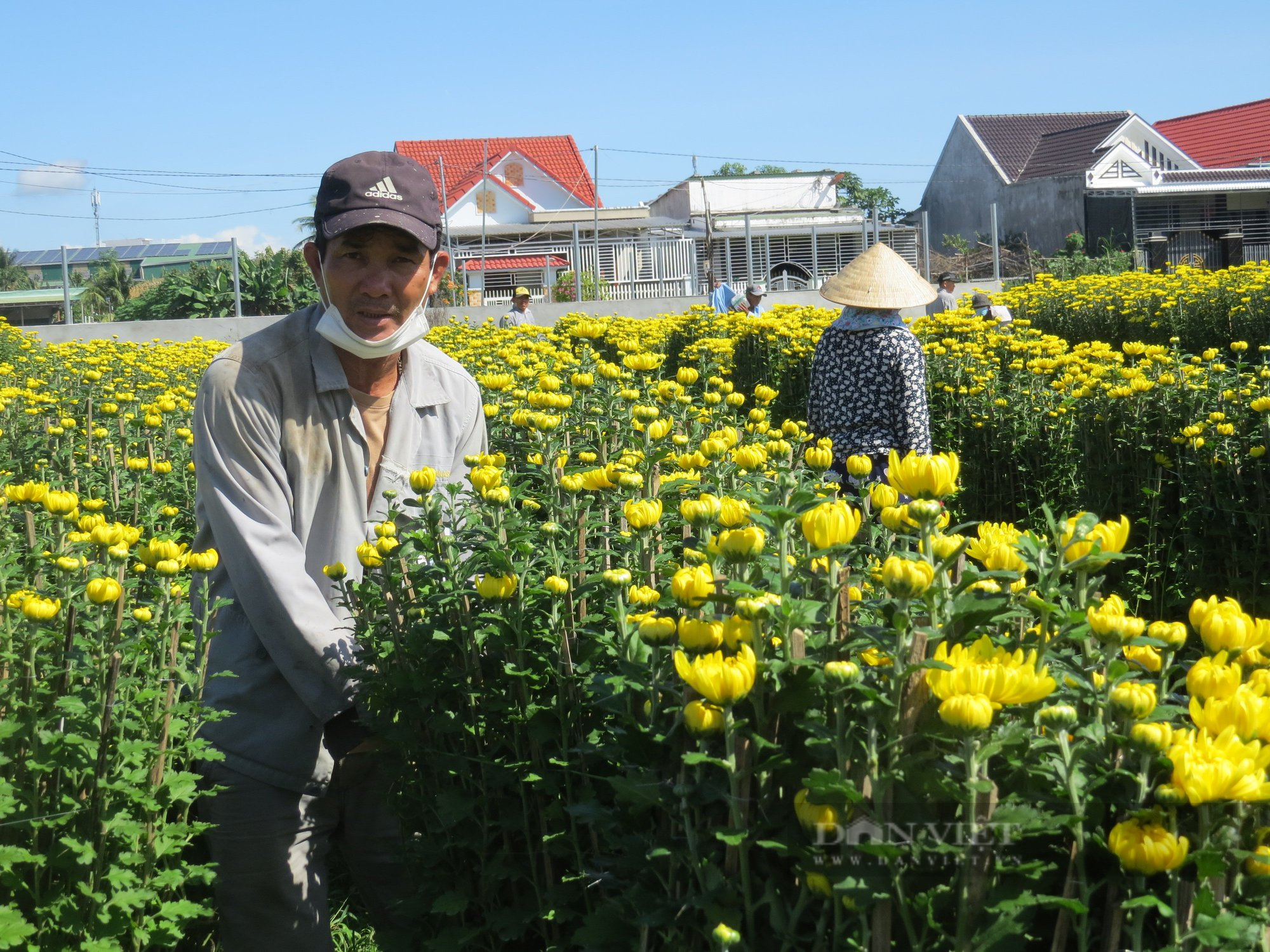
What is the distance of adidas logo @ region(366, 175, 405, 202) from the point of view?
8.88 feet

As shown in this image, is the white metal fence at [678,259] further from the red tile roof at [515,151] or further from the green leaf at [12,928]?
the green leaf at [12,928]

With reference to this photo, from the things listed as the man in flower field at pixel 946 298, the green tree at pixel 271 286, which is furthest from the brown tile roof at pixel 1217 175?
the green tree at pixel 271 286

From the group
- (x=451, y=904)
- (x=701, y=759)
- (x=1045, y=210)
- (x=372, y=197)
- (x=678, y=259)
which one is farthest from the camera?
(x=1045, y=210)

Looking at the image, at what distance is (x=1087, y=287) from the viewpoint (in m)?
15.2

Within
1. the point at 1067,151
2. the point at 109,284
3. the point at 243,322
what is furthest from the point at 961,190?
the point at 109,284

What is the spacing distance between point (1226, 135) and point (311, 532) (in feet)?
156

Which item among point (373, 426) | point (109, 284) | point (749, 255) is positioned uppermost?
point (109, 284)

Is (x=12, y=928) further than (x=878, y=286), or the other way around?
(x=878, y=286)

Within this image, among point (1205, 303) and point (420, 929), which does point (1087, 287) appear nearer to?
point (1205, 303)

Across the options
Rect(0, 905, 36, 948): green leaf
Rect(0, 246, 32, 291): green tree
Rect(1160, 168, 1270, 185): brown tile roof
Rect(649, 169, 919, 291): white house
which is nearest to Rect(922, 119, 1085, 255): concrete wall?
Rect(1160, 168, 1270, 185): brown tile roof

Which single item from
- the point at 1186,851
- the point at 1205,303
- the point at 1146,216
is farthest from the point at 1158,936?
the point at 1146,216

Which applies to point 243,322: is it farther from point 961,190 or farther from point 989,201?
point 961,190

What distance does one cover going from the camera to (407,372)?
9.73 feet

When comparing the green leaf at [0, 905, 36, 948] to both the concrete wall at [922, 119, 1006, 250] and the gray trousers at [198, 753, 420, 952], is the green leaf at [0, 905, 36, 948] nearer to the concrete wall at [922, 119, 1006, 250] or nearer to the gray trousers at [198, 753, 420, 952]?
the gray trousers at [198, 753, 420, 952]
